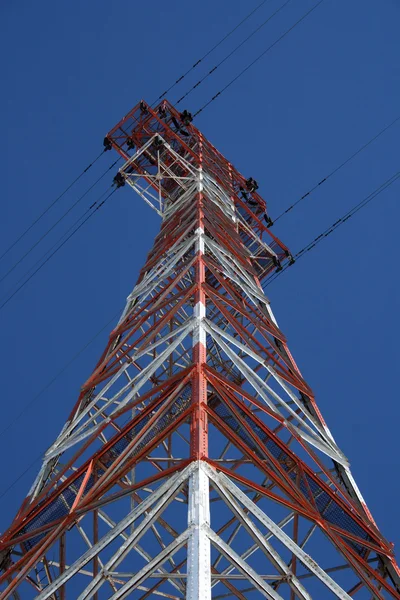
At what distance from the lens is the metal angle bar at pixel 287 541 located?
26.0 ft

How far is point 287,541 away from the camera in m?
8.02

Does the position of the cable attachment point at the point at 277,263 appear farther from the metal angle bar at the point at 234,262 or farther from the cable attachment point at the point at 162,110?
Result: the cable attachment point at the point at 162,110

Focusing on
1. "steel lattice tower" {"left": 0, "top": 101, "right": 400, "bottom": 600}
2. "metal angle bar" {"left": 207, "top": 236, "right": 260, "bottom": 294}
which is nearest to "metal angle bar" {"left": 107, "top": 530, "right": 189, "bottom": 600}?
"steel lattice tower" {"left": 0, "top": 101, "right": 400, "bottom": 600}

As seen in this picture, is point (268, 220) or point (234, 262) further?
point (268, 220)

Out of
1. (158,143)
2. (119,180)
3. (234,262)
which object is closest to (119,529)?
(234,262)

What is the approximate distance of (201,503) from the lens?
765 cm

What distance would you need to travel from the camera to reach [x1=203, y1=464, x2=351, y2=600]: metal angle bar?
312 inches

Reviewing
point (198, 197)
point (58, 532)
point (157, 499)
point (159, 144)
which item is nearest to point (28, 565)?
point (58, 532)

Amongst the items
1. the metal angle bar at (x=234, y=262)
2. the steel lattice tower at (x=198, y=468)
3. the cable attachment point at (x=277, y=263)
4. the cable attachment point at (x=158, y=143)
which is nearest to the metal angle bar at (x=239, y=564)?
the steel lattice tower at (x=198, y=468)

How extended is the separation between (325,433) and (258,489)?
480cm

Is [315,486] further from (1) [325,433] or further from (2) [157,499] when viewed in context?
(2) [157,499]

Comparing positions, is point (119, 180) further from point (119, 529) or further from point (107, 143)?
point (119, 529)

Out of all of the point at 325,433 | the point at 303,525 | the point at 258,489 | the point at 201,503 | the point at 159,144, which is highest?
the point at 159,144

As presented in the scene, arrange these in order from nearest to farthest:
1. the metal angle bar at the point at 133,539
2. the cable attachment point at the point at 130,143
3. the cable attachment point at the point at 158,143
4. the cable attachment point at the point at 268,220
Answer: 1. the metal angle bar at the point at 133,539
2. the cable attachment point at the point at 158,143
3. the cable attachment point at the point at 130,143
4. the cable attachment point at the point at 268,220
